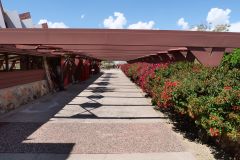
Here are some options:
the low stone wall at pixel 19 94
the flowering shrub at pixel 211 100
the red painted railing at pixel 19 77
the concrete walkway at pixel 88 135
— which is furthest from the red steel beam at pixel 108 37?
the red painted railing at pixel 19 77

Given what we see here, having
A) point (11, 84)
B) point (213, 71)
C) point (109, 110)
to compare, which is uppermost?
point (213, 71)

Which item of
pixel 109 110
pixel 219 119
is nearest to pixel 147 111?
pixel 109 110

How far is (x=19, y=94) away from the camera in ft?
47.8

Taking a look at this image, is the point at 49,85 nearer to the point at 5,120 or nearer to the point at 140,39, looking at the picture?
the point at 5,120

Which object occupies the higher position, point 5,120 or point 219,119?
point 219,119

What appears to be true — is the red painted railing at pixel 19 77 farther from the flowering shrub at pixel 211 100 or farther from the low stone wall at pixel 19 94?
the flowering shrub at pixel 211 100

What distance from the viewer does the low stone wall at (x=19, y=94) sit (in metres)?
12.6

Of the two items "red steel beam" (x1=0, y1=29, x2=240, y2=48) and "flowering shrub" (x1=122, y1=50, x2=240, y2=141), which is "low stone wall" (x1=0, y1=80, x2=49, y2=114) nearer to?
"red steel beam" (x1=0, y1=29, x2=240, y2=48)

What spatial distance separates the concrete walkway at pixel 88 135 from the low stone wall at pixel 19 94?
0.49m

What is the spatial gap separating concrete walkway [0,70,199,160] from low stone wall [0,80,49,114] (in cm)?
49

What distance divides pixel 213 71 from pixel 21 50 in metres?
8.30

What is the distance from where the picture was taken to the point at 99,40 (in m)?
9.29

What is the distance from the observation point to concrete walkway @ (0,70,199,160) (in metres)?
7.02

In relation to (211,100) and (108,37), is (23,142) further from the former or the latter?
(211,100)
